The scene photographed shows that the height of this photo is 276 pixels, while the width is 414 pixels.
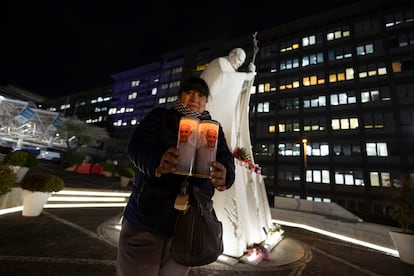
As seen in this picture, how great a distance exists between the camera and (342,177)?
22344 mm

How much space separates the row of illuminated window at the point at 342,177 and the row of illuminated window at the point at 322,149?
2151mm

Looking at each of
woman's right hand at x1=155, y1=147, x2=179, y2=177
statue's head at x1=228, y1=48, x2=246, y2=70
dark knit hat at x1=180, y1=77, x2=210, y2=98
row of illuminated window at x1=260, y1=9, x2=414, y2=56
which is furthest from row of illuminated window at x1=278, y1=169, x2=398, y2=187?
woman's right hand at x1=155, y1=147, x2=179, y2=177

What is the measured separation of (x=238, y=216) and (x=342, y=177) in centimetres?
2355

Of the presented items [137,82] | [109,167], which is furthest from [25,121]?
[137,82]

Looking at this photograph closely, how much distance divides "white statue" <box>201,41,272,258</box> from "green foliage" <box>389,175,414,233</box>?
442 cm

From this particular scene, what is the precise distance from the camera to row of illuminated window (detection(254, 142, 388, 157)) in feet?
70.0

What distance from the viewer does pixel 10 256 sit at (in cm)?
346

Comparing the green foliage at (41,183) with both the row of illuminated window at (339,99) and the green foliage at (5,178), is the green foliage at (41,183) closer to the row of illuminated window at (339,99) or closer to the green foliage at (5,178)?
the green foliage at (5,178)

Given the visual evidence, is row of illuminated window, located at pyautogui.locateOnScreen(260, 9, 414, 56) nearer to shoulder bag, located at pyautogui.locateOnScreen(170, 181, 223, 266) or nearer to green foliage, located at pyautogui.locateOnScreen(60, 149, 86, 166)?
green foliage, located at pyautogui.locateOnScreen(60, 149, 86, 166)

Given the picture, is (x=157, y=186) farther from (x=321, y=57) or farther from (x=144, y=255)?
(x=321, y=57)

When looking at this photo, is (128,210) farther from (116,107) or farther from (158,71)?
(116,107)

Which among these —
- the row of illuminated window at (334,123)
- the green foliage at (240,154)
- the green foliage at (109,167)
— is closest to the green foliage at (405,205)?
the green foliage at (240,154)

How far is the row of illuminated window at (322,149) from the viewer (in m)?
21.3

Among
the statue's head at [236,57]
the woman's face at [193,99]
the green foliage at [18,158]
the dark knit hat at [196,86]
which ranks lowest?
the green foliage at [18,158]
